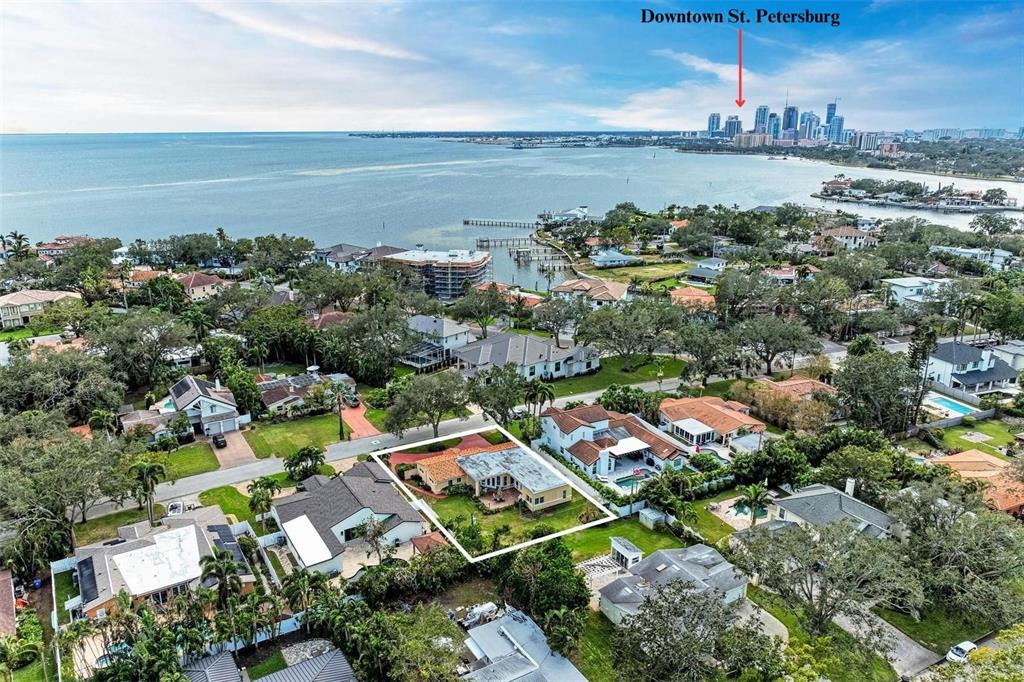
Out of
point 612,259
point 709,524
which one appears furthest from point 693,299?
point 709,524

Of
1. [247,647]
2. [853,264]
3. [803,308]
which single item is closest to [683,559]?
[247,647]

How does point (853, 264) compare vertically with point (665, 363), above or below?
above

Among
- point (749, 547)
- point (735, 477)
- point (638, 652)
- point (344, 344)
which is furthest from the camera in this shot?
point (344, 344)

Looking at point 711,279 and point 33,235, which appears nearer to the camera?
point 711,279

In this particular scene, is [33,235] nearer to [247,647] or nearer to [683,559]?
[247,647]

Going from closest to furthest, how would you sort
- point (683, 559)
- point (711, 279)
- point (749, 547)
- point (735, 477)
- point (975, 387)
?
1. point (749, 547)
2. point (683, 559)
3. point (735, 477)
4. point (975, 387)
5. point (711, 279)

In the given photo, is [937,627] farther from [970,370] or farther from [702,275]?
[702,275]

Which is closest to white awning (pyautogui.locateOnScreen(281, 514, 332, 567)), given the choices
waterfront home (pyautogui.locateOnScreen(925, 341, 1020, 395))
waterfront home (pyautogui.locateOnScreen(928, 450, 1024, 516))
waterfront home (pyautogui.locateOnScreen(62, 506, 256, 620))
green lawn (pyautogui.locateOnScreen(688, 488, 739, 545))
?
waterfront home (pyautogui.locateOnScreen(62, 506, 256, 620))
